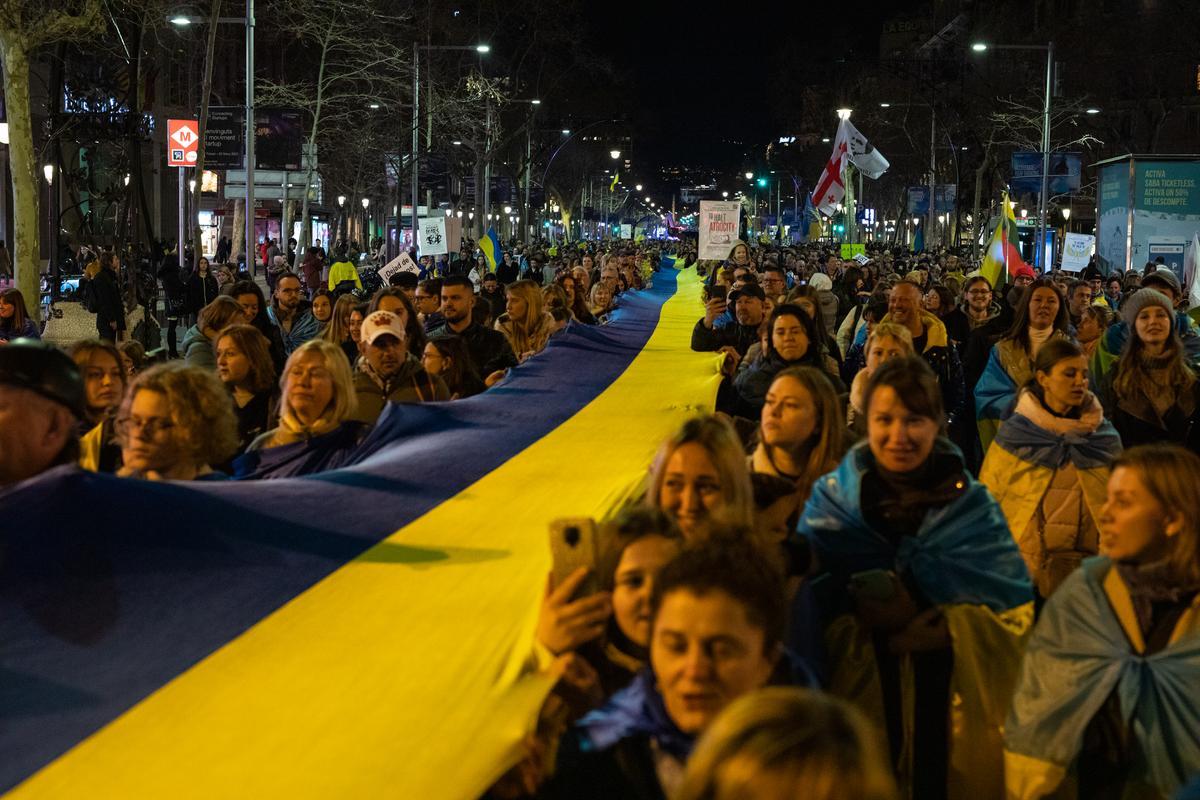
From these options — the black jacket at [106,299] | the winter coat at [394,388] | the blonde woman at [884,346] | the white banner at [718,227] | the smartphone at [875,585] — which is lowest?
the black jacket at [106,299]

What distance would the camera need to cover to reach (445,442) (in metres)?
6.99

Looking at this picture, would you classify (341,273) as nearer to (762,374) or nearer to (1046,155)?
(762,374)

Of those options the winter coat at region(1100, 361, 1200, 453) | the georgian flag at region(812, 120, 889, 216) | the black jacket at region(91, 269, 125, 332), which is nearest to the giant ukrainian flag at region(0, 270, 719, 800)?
the winter coat at region(1100, 361, 1200, 453)

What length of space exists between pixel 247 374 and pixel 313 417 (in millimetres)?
1617

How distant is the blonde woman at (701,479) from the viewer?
4523 mm

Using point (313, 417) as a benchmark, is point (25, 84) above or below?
above

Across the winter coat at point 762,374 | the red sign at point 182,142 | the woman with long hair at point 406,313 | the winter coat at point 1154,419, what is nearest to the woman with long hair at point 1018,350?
the winter coat at point 1154,419

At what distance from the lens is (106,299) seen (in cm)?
2466

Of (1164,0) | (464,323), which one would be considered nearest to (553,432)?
(464,323)

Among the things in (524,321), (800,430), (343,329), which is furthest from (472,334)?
(800,430)

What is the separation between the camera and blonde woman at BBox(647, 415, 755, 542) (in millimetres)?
4523

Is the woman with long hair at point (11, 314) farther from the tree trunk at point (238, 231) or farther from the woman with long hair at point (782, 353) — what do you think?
the tree trunk at point (238, 231)

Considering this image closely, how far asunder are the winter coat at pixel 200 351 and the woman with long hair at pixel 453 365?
1.27 metres

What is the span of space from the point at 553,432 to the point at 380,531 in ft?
9.13
